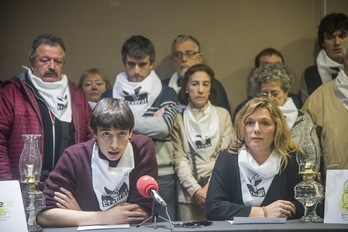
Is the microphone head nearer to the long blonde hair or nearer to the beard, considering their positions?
the long blonde hair

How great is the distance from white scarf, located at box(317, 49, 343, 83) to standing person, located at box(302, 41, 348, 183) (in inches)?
17.5

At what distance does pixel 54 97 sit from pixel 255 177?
4.06 feet

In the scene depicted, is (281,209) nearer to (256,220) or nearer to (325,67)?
(256,220)

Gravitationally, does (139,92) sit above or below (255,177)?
above

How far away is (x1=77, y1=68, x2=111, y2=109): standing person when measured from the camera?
4.14 m

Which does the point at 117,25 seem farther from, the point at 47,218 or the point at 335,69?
the point at 47,218

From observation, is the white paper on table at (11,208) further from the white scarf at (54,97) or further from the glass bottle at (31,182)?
the white scarf at (54,97)

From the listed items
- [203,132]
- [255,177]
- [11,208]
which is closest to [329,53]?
[203,132]

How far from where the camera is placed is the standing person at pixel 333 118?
3654 millimetres

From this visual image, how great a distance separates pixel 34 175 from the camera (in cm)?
267

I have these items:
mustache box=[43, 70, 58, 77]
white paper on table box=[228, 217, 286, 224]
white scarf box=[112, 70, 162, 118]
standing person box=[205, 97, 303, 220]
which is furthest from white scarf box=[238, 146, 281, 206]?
mustache box=[43, 70, 58, 77]

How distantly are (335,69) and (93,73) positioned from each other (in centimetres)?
169

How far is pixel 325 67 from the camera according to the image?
4281 millimetres

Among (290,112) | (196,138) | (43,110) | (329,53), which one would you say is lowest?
(196,138)
